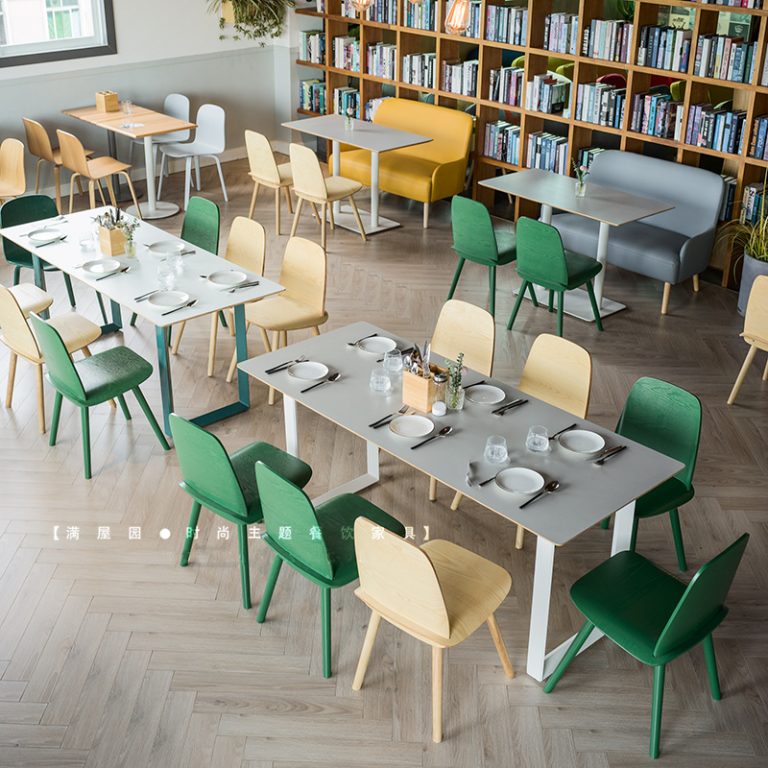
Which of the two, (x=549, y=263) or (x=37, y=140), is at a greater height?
(x=37, y=140)

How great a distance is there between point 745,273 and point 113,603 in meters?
4.78

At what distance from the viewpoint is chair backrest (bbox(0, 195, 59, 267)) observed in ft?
22.1

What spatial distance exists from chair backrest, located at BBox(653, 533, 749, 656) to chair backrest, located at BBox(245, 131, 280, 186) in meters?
6.03

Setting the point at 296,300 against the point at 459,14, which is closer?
the point at 459,14

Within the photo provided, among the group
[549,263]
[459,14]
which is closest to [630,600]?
[549,263]

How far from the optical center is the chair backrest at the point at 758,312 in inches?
225

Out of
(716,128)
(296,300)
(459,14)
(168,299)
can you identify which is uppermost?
(459,14)

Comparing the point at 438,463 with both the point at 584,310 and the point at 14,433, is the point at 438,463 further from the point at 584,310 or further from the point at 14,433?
the point at 584,310

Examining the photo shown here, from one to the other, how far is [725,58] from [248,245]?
12.1ft

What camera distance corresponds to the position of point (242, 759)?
362 cm

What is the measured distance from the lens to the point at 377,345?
16.1 feet

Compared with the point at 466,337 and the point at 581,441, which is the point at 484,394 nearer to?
the point at 581,441

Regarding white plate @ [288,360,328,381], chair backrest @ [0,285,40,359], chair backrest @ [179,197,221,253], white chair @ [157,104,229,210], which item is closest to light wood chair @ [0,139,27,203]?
white chair @ [157,104,229,210]

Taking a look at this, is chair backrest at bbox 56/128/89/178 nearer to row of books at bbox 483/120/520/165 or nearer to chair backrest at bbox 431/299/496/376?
row of books at bbox 483/120/520/165
